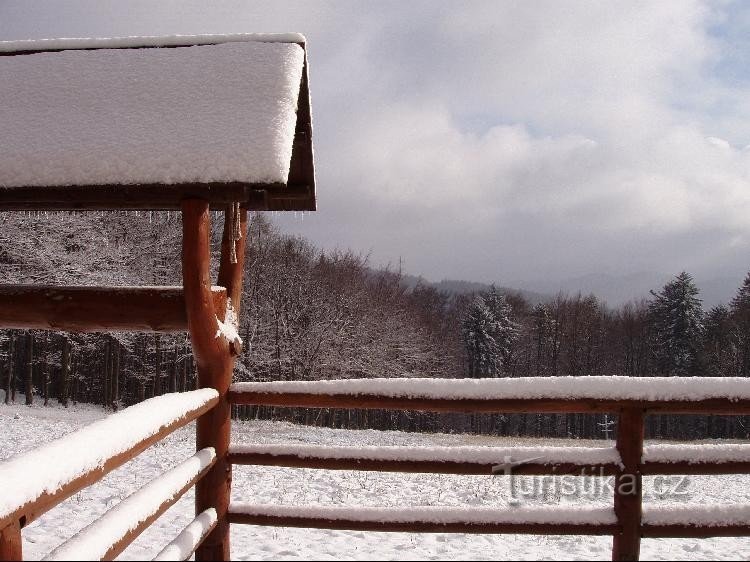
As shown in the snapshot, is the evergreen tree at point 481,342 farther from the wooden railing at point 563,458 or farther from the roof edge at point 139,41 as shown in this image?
the wooden railing at point 563,458

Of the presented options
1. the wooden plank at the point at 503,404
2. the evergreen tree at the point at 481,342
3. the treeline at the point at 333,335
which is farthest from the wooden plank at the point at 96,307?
the evergreen tree at the point at 481,342

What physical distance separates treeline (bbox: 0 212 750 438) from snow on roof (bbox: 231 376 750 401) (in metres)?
17.0

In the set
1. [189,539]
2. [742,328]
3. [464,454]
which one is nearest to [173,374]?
[189,539]

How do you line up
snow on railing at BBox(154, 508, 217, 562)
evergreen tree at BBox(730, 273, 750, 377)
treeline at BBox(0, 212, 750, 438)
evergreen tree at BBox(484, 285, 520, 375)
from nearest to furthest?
snow on railing at BBox(154, 508, 217, 562) < treeline at BBox(0, 212, 750, 438) < evergreen tree at BBox(730, 273, 750, 377) < evergreen tree at BBox(484, 285, 520, 375)

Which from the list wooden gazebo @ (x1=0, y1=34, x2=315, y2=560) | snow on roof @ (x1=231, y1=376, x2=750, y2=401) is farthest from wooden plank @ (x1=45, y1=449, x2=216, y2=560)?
snow on roof @ (x1=231, y1=376, x2=750, y2=401)

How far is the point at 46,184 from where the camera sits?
11.3ft

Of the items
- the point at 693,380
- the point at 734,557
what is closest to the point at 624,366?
the point at 734,557

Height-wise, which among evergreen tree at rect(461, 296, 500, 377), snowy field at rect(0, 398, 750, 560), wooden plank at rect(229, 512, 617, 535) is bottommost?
evergreen tree at rect(461, 296, 500, 377)

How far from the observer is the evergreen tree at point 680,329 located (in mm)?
37312

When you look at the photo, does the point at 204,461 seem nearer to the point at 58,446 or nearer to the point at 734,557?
the point at 58,446

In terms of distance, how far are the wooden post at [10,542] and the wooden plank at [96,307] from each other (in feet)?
8.35

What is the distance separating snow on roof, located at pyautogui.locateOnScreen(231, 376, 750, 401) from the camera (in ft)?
8.97

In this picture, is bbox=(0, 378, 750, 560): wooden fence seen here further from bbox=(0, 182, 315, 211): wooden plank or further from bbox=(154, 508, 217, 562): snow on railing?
bbox=(0, 182, 315, 211): wooden plank

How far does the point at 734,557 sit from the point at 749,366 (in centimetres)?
3832
